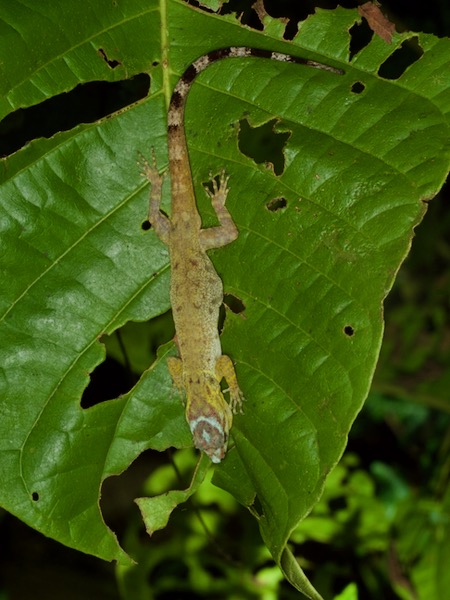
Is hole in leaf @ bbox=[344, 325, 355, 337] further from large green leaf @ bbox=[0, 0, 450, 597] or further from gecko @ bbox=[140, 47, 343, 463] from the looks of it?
gecko @ bbox=[140, 47, 343, 463]

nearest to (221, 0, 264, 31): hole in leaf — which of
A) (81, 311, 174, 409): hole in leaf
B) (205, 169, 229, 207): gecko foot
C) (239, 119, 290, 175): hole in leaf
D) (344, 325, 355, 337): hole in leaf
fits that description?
(239, 119, 290, 175): hole in leaf

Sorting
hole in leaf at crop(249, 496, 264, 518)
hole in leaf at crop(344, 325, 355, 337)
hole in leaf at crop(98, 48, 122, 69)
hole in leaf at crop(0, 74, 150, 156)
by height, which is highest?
hole in leaf at crop(98, 48, 122, 69)

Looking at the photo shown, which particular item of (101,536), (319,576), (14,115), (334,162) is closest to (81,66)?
(14,115)

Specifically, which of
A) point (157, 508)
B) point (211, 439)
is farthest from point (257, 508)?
point (157, 508)

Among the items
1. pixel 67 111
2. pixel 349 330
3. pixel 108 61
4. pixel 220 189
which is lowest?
pixel 349 330

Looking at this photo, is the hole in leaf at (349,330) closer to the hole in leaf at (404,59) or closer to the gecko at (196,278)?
the gecko at (196,278)

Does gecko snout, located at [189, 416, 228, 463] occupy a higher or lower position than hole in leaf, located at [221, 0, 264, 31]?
lower

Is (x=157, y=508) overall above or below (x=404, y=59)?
below

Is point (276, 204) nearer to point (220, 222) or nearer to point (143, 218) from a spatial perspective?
point (220, 222)
